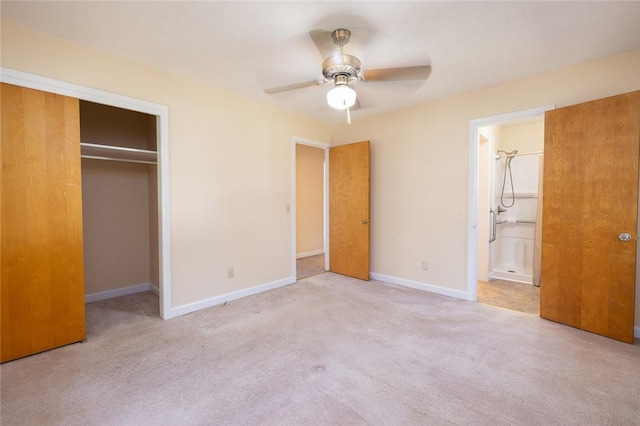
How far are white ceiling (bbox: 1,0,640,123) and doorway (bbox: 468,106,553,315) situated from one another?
4.73 ft

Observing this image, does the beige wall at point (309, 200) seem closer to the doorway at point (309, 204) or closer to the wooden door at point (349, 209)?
the doorway at point (309, 204)

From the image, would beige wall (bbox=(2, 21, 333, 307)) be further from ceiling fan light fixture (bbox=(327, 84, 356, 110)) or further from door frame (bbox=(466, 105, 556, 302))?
door frame (bbox=(466, 105, 556, 302))

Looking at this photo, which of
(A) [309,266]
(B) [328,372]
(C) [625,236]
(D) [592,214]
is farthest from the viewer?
(A) [309,266]

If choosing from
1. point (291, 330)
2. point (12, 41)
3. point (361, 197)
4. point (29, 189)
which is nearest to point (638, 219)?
point (361, 197)

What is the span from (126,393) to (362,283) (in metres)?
2.90

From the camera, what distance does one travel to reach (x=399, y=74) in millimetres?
2109

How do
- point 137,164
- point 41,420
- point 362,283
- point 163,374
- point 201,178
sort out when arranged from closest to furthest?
point 41,420, point 163,374, point 201,178, point 137,164, point 362,283

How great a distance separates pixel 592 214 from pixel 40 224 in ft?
14.9

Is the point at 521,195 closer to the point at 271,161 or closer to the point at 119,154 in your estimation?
the point at 271,161

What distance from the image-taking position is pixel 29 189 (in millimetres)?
2107

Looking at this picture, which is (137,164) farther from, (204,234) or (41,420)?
(41,420)

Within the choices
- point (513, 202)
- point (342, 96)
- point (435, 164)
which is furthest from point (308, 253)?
point (342, 96)

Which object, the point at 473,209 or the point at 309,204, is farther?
the point at 309,204

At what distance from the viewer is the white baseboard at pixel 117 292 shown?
3.32m
